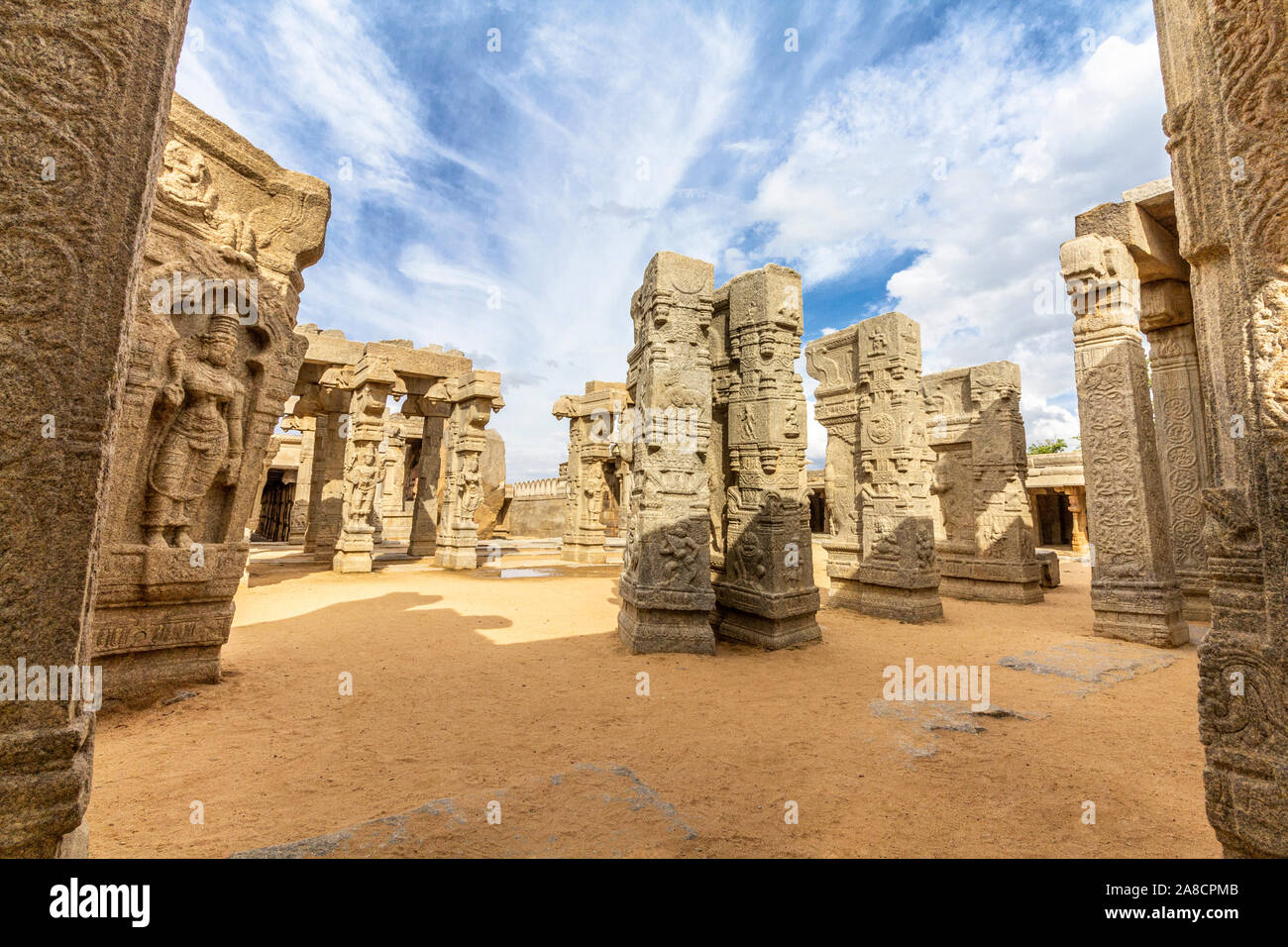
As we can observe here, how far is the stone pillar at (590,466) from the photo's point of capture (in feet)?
50.4

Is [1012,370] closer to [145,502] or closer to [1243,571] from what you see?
[1243,571]

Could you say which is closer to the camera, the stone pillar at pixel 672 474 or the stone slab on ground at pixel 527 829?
the stone slab on ground at pixel 527 829

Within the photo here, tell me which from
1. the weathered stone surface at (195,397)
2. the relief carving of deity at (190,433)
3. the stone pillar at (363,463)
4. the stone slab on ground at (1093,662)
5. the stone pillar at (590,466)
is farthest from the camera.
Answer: the stone pillar at (590,466)

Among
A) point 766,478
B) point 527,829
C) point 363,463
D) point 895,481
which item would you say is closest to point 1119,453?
point 895,481

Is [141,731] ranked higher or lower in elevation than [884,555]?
lower

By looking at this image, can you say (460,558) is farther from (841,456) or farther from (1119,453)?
(1119,453)

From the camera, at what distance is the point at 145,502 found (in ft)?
12.9

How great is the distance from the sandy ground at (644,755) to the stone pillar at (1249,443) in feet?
2.85

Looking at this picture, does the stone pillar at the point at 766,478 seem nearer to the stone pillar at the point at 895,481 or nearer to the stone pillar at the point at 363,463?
the stone pillar at the point at 895,481

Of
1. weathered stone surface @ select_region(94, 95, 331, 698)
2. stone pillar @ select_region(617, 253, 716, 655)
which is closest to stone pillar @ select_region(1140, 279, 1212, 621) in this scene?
stone pillar @ select_region(617, 253, 716, 655)

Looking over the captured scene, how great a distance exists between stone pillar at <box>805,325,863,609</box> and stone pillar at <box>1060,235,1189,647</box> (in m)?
3.01

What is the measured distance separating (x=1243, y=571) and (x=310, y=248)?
6.30 metres

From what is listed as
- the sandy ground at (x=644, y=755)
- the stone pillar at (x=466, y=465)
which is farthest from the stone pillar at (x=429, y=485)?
the sandy ground at (x=644, y=755)
